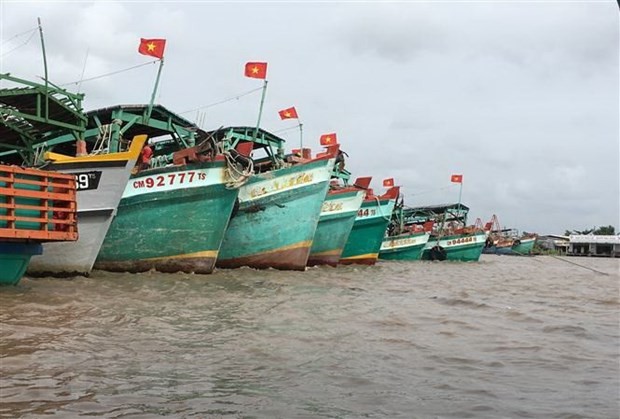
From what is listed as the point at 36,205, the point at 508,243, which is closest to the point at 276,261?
the point at 36,205

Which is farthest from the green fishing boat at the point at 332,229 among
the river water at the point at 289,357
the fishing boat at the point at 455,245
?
the fishing boat at the point at 455,245

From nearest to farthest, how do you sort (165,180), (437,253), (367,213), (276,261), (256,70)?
(165,180) → (276,261) → (256,70) → (367,213) → (437,253)

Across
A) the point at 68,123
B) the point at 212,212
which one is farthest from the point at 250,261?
the point at 68,123

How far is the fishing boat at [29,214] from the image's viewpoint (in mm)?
7234

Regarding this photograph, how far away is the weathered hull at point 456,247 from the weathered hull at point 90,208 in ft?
86.4

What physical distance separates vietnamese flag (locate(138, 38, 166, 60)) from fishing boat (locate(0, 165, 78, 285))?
250 inches

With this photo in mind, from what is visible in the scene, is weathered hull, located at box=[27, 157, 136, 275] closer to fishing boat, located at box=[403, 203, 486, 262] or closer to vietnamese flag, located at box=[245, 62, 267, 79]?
vietnamese flag, located at box=[245, 62, 267, 79]

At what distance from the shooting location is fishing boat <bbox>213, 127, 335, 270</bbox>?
1473cm

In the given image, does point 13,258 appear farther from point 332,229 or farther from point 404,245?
point 404,245

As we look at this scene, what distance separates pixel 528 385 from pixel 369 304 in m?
4.54

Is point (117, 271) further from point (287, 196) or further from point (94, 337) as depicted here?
point (94, 337)

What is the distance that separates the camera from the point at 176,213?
38.4 feet

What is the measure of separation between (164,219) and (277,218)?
4.01m

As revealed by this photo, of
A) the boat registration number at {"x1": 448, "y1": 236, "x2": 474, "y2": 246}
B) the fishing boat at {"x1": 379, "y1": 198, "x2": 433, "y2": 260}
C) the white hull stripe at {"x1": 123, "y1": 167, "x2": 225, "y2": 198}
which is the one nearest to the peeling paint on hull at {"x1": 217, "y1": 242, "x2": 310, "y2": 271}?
the white hull stripe at {"x1": 123, "y1": 167, "x2": 225, "y2": 198}
